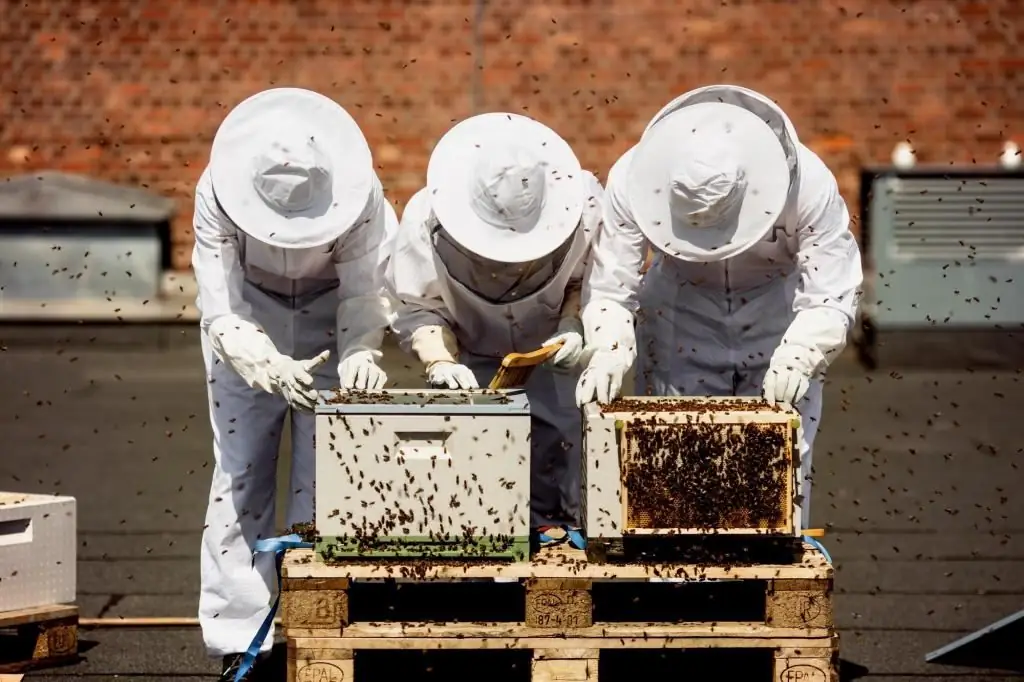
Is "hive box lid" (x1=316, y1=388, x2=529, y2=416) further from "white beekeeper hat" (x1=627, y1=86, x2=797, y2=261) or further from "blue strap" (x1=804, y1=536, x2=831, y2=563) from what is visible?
"blue strap" (x1=804, y1=536, x2=831, y2=563)

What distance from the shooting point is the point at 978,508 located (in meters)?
6.27

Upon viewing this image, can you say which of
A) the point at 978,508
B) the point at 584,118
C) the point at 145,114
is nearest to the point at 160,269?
the point at 145,114

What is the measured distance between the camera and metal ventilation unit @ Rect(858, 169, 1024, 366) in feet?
31.0

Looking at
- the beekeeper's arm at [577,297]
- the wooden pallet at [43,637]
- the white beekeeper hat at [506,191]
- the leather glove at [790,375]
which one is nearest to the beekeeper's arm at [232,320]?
the white beekeeper hat at [506,191]

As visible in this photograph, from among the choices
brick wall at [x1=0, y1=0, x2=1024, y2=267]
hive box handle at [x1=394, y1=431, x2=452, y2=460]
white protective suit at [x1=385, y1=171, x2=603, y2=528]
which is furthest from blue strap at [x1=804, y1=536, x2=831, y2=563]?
brick wall at [x1=0, y1=0, x2=1024, y2=267]

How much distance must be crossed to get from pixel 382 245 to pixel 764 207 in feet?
3.64

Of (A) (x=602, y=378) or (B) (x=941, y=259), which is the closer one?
(A) (x=602, y=378)

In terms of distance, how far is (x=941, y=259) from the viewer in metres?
9.48

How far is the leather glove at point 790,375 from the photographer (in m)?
3.65

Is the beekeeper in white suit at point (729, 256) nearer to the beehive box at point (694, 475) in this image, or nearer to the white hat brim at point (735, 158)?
the white hat brim at point (735, 158)

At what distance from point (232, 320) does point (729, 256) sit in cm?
138

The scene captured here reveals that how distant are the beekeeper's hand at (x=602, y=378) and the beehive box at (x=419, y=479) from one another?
0.29 metres

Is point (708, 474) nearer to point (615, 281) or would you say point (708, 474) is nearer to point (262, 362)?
point (615, 281)

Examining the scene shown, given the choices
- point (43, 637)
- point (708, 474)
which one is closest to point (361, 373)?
point (708, 474)
